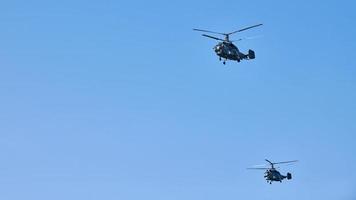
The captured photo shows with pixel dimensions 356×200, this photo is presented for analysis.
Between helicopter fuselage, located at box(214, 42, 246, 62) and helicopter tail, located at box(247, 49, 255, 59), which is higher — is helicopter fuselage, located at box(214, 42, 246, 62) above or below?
below

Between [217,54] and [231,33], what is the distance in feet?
37.5

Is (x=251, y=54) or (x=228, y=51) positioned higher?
(x=251, y=54)

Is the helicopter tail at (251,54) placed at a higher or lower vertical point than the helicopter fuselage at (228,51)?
higher

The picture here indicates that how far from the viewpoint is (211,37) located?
17462 centimetres

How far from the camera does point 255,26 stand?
172 metres

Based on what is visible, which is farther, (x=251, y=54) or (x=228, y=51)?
(x=251, y=54)

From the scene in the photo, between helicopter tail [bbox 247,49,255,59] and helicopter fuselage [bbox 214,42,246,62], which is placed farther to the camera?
helicopter tail [bbox 247,49,255,59]

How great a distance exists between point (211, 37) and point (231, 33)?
7.57 meters

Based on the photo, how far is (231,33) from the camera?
18062 cm

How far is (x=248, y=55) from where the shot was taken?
18175cm

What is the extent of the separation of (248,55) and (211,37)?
11284mm

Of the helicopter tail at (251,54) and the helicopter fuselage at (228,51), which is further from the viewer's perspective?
the helicopter tail at (251,54)

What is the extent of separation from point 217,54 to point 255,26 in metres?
9.60
